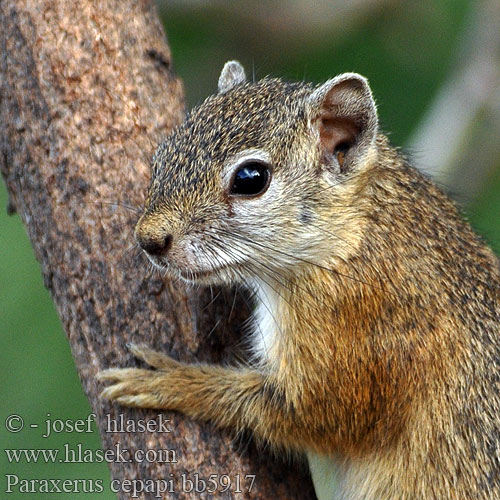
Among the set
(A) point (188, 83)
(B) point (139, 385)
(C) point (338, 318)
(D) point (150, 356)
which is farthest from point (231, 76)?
(A) point (188, 83)

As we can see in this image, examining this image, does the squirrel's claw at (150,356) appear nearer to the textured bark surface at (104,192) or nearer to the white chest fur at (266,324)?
the textured bark surface at (104,192)

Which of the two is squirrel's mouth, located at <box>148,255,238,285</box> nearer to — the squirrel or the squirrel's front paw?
the squirrel

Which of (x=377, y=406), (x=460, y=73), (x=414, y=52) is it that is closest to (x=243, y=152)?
(x=377, y=406)

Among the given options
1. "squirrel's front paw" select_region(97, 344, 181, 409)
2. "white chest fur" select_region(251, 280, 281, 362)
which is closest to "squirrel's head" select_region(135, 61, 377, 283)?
"white chest fur" select_region(251, 280, 281, 362)

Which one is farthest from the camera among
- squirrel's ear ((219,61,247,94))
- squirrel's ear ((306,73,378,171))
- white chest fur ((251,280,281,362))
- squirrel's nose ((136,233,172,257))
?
squirrel's ear ((219,61,247,94))

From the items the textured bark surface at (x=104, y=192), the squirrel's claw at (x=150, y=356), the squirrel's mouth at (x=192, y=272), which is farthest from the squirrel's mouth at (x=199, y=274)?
the squirrel's claw at (x=150, y=356)

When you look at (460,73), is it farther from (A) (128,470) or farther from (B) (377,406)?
(A) (128,470)
